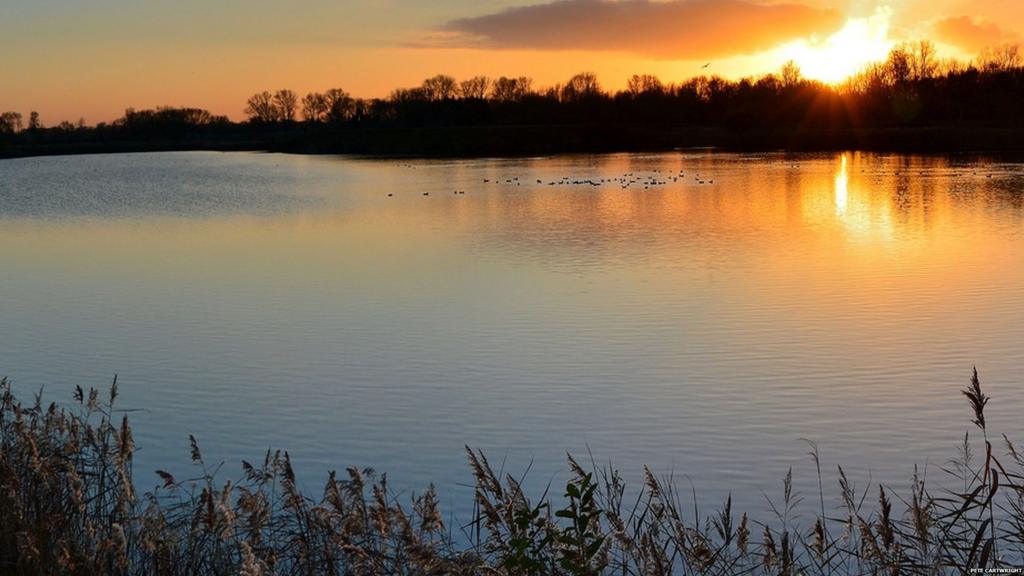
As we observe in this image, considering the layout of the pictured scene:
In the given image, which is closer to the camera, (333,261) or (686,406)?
(686,406)

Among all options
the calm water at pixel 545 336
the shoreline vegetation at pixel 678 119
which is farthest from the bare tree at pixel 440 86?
the calm water at pixel 545 336

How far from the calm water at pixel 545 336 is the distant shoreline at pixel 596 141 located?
4330 centimetres

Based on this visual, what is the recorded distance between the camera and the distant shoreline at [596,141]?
223 feet

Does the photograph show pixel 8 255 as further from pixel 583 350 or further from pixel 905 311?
pixel 905 311

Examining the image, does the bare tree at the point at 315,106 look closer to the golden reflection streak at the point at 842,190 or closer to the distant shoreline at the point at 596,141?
the distant shoreline at the point at 596,141

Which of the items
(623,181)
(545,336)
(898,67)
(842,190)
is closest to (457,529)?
(545,336)

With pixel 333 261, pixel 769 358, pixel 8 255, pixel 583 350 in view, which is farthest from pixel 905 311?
pixel 8 255

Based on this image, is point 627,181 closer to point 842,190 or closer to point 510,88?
point 842,190

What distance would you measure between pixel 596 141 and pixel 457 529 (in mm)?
91718

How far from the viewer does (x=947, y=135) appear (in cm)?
6912

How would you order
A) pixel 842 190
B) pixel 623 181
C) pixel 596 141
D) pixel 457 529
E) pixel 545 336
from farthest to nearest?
pixel 596 141 → pixel 623 181 → pixel 842 190 → pixel 545 336 → pixel 457 529

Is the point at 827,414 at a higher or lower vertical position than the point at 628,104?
lower

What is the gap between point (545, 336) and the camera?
1232 cm

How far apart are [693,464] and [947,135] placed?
68.7m
